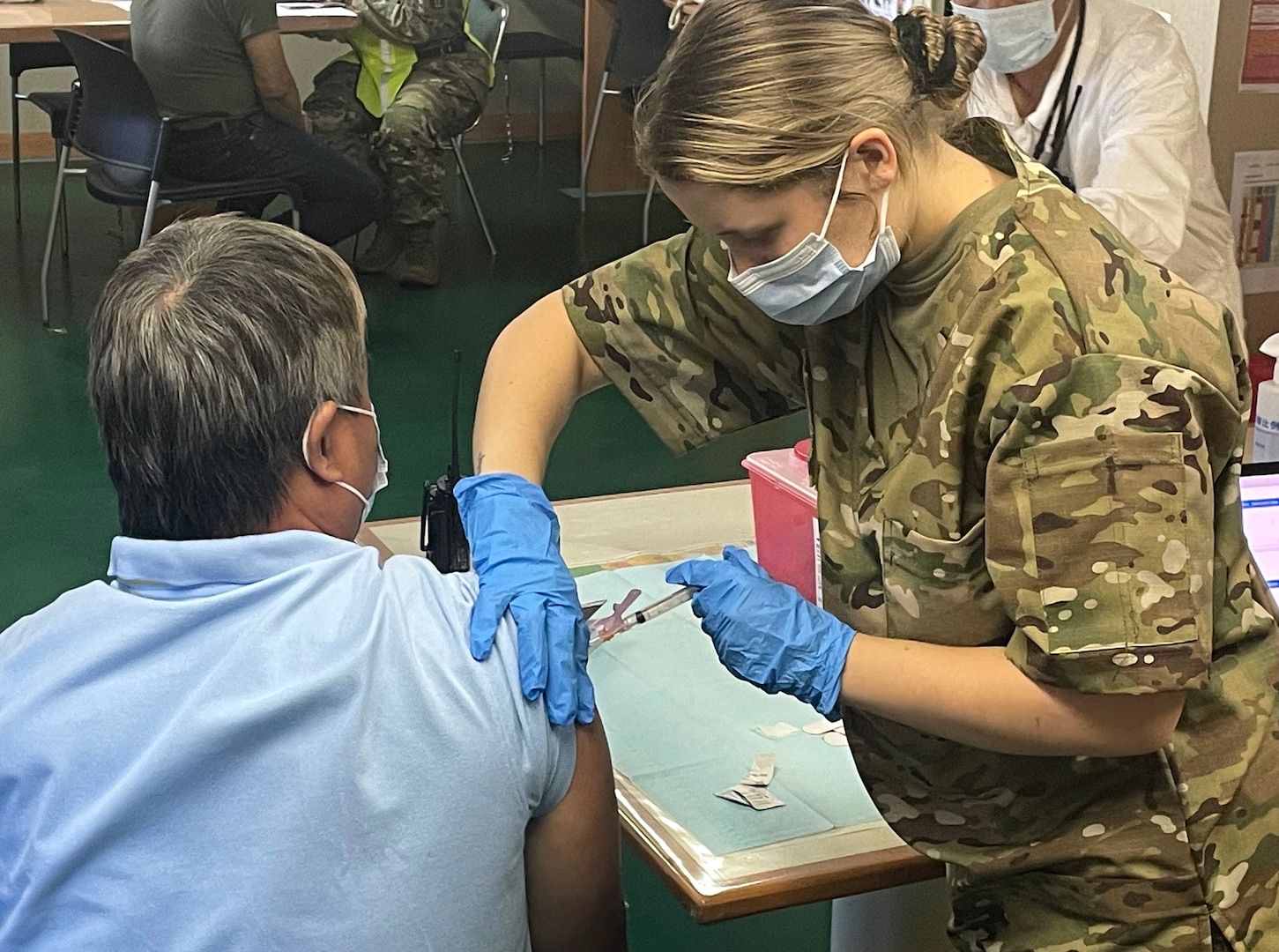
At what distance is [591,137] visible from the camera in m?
5.37

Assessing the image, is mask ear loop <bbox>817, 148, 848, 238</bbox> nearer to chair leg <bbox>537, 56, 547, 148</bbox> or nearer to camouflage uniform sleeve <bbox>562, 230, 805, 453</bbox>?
camouflage uniform sleeve <bbox>562, 230, 805, 453</bbox>

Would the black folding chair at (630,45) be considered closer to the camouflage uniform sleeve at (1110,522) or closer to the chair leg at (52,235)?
the chair leg at (52,235)

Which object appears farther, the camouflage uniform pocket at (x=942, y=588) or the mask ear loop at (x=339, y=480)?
the camouflage uniform pocket at (x=942, y=588)

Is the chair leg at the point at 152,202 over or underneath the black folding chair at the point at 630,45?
underneath

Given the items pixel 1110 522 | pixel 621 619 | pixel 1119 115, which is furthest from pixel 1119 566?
pixel 1119 115

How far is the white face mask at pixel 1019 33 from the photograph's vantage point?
244 centimetres

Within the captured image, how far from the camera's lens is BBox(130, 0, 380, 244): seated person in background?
4.48 metres

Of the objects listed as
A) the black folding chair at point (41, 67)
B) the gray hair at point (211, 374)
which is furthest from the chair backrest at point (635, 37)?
the gray hair at point (211, 374)

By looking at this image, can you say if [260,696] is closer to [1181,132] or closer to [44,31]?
[1181,132]

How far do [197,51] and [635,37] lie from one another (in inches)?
54.4

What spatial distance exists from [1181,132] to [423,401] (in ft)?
8.35

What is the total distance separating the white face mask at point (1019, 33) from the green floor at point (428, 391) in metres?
0.59

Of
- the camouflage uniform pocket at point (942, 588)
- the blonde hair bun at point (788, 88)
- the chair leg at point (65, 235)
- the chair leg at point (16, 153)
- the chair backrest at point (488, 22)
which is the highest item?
the blonde hair bun at point (788, 88)

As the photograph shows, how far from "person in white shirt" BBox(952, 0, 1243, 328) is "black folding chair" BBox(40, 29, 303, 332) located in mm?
2524
